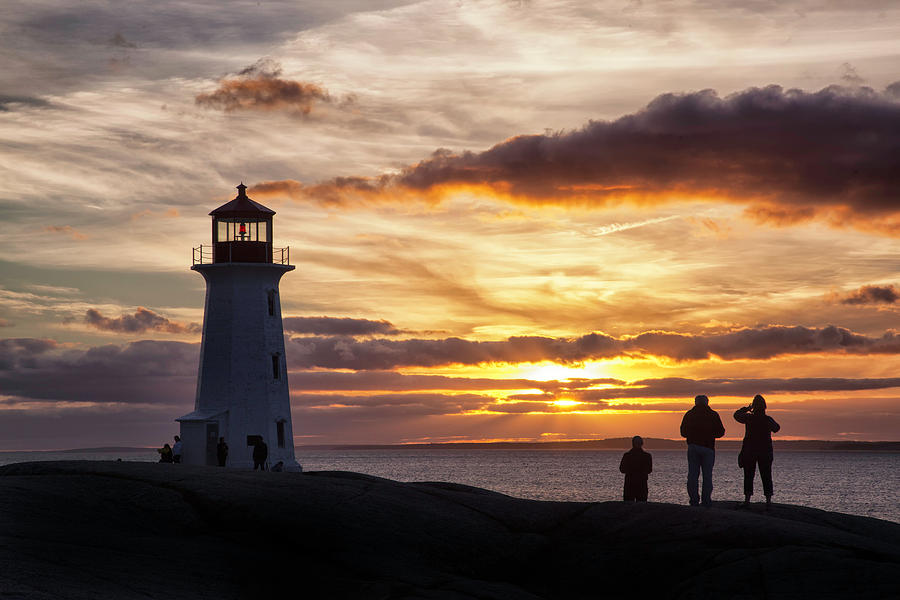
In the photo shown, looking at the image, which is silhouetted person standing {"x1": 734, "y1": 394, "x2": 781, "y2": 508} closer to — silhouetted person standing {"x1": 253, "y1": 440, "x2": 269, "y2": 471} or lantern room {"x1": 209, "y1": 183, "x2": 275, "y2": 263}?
silhouetted person standing {"x1": 253, "y1": 440, "x2": 269, "y2": 471}

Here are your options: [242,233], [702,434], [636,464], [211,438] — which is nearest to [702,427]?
[702,434]

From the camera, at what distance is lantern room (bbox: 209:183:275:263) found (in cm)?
4697

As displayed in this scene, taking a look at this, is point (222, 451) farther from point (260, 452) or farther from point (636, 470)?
point (636, 470)

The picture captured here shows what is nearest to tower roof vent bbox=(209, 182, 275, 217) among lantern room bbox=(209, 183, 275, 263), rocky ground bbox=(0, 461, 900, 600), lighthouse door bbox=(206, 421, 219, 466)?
lantern room bbox=(209, 183, 275, 263)

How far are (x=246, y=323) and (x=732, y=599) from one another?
3353cm

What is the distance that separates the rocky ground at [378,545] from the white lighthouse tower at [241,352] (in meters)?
23.4

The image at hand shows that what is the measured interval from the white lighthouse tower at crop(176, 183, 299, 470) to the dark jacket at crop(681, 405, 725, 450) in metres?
27.0

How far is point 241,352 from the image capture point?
45.6m

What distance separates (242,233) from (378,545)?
103 feet

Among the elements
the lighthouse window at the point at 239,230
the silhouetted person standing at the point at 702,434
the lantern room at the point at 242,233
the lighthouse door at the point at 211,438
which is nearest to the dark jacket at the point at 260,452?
the lighthouse door at the point at 211,438

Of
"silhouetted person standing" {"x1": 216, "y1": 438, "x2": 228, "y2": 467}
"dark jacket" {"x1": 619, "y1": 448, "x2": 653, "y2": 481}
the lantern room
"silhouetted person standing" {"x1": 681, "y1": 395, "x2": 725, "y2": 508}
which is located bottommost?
"silhouetted person standing" {"x1": 216, "y1": 438, "x2": 228, "y2": 467}

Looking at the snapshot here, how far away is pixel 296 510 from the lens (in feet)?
62.6

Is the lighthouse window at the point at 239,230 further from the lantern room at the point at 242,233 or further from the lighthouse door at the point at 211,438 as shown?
the lighthouse door at the point at 211,438

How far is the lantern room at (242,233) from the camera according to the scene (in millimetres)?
46969
